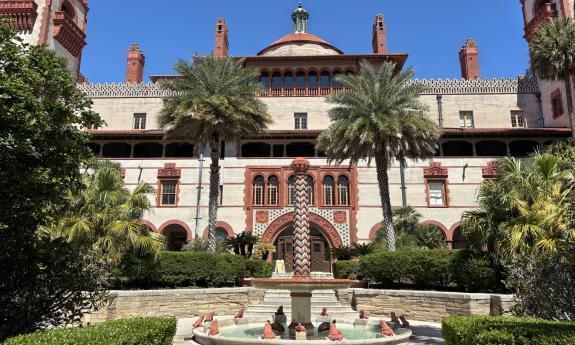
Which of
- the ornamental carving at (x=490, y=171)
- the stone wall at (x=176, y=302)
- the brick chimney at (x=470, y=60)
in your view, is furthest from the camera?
the brick chimney at (x=470, y=60)

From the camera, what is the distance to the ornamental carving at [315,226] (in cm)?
3041

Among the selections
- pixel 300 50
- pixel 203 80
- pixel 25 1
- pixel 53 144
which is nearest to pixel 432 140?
pixel 203 80

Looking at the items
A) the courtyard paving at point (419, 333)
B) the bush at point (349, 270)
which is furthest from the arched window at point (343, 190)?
the courtyard paving at point (419, 333)

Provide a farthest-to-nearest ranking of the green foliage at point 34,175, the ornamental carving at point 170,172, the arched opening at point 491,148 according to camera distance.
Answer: the ornamental carving at point 170,172, the arched opening at point 491,148, the green foliage at point 34,175

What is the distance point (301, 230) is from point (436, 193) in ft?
68.0

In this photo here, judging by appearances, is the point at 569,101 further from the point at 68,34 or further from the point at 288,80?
the point at 68,34

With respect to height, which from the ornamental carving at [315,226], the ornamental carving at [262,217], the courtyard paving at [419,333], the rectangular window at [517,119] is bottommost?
the courtyard paving at [419,333]

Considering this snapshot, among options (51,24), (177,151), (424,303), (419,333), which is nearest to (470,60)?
(177,151)

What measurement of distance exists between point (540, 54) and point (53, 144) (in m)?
26.6

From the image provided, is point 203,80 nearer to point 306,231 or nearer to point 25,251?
point 306,231

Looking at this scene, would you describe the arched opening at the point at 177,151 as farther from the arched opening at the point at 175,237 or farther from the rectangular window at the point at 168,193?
the arched opening at the point at 175,237

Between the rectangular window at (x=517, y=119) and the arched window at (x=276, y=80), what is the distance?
19163 millimetres

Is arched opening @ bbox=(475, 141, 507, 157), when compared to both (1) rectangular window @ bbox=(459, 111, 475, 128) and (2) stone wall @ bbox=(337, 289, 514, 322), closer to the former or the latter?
(1) rectangular window @ bbox=(459, 111, 475, 128)

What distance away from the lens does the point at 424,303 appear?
15.6 metres
